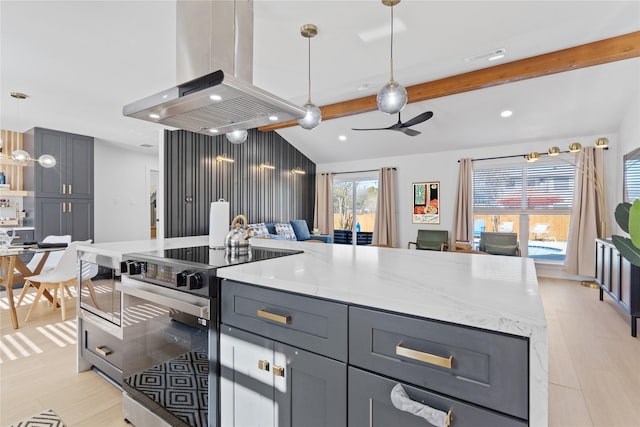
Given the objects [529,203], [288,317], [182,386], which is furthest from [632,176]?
[182,386]

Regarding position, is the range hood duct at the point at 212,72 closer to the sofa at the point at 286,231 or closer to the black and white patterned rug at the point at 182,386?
the black and white patterned rug at the point at 182,386

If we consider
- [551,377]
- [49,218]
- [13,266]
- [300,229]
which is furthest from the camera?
[300,229]

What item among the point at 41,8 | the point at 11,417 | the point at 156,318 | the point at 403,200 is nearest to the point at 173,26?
the point at 41,8

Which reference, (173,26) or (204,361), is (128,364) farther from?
(173,26)

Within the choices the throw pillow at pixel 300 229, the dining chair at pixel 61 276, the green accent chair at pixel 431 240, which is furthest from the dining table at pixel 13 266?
the green accent chair at pixel 431 240

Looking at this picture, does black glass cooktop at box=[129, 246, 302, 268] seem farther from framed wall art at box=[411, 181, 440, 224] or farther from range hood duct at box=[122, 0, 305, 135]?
framed wall art at box=[411, 181, 440, 224]

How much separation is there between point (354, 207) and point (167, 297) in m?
6.55

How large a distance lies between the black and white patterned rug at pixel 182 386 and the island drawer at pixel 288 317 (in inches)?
11.9

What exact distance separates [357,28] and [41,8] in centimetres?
244

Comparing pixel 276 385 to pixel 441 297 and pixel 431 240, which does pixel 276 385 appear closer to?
pixel 441 297

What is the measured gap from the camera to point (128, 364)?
1667mm

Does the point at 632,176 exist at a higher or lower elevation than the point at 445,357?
higher

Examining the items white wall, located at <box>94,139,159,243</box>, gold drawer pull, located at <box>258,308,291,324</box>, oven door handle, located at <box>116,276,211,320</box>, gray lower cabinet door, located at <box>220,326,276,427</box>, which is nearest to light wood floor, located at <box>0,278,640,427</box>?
oven door handle, located at <box>116,276,211,320</box>

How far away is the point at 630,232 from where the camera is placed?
3.97 ft
